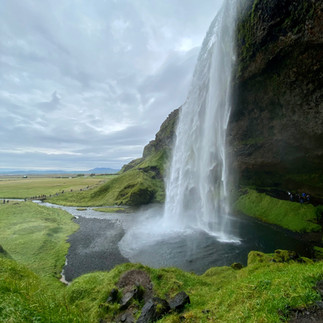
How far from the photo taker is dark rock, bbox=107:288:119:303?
37.6ft

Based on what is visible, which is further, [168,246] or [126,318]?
[168,246]

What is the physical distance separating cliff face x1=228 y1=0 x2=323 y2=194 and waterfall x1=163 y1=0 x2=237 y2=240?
148 inches

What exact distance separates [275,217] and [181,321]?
3633cm

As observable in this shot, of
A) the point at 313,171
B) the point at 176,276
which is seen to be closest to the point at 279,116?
the point at 313,171

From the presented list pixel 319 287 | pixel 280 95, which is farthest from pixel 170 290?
pixel 280 95

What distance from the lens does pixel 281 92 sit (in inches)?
1151

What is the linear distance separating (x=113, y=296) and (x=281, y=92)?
34.4 meters

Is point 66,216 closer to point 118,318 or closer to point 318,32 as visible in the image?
point 118,318

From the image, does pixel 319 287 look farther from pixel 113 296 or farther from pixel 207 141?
pixel 207 141

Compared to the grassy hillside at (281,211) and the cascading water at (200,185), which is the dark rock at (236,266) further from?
the grassy hillside at (281,211)

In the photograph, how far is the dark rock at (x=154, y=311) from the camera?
884cm

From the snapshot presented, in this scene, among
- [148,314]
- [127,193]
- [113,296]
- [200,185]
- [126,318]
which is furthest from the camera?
[127,193]

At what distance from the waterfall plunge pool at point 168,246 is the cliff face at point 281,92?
12365 millimetres

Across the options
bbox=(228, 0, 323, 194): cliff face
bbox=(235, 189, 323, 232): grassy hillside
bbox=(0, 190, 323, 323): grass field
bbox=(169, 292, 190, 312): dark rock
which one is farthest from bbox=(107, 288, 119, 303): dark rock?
bbox=(228, 0, 323, 194): cliff face
